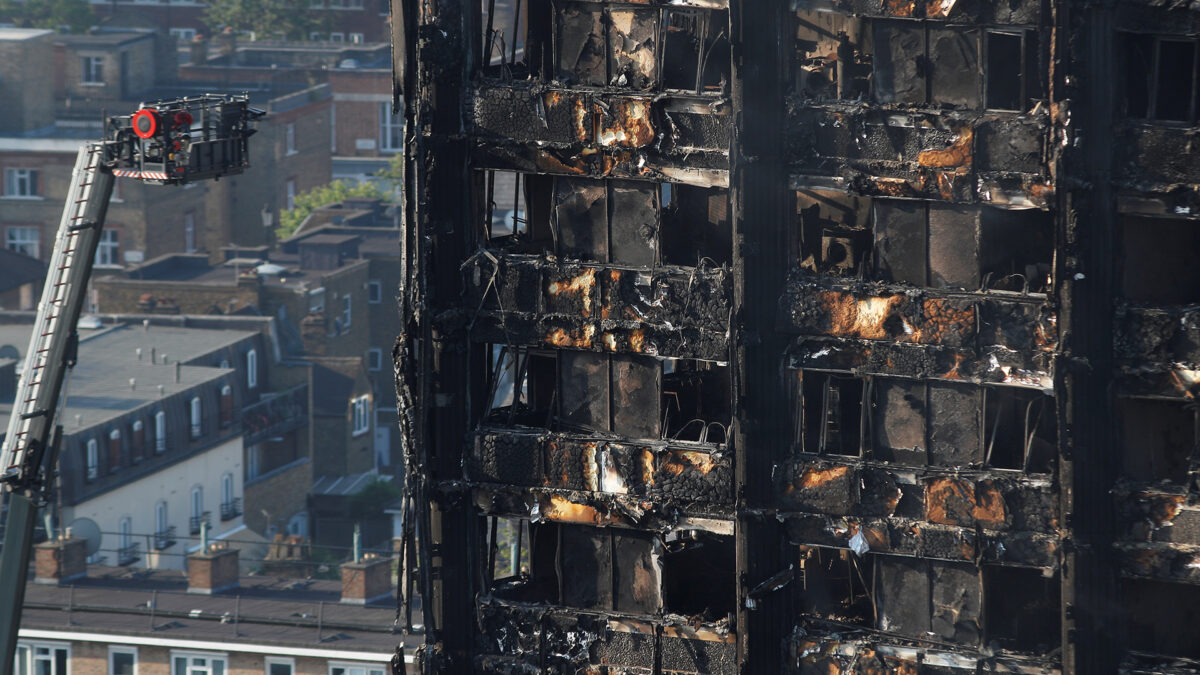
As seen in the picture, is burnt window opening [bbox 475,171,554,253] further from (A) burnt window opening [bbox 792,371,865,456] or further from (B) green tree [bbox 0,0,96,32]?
(B) green tree [bbox 0,0,96,32]

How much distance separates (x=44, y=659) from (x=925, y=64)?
5566cm

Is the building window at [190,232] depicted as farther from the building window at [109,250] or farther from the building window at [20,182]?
the building window at [20,182]

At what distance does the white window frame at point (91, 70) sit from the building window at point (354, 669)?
8266 centimetres

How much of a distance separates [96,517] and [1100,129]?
250ft

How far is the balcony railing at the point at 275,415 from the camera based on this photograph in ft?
367

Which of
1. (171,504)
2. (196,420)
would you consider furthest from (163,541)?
(196,420)

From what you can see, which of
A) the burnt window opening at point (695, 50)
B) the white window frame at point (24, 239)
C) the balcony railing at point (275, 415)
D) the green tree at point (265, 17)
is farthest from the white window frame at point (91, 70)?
the burnt window opening at point (695, 50)

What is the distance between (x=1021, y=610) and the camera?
3067 cm

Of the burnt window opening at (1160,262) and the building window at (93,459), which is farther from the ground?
the burnt window opening at (1160,262)

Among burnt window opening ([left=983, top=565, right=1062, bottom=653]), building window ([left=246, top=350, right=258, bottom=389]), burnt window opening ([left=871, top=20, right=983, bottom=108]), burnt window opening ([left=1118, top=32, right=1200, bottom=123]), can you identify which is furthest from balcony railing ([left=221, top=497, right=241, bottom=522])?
burnt window opening ([left=1118, top=32, right=1200, bottom=123])

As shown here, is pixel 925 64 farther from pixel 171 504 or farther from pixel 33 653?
pixel 171 504

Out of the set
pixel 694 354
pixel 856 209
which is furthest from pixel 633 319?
pixel 856 209

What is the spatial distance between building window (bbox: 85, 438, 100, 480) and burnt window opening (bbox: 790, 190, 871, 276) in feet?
235

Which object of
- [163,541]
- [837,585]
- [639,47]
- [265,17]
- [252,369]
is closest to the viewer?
[639,47]
